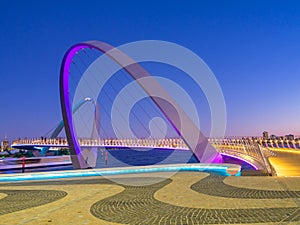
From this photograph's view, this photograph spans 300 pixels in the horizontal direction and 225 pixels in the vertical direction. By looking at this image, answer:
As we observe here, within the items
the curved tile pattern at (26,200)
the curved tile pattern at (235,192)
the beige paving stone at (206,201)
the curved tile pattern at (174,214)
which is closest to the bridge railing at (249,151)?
the curved tile pattern at (235,192)

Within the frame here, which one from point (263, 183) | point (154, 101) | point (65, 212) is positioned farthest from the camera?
point (154, 101)

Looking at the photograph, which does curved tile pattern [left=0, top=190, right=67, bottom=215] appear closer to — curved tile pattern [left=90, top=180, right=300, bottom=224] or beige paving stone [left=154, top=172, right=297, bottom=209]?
curved tile pattern [left=90, top=180, right=300, bottom=224]

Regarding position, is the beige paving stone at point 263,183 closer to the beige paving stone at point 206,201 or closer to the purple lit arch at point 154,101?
the beige paving stone at point 206,201

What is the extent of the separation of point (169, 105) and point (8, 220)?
1820 cm

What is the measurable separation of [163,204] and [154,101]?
56.3ft

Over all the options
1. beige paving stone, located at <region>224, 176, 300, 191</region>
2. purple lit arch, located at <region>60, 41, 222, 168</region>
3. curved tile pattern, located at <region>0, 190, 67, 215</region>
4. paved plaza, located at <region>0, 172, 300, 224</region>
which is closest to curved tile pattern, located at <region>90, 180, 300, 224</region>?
paved plaza, located at <region>0, 172, 300, 224</region>

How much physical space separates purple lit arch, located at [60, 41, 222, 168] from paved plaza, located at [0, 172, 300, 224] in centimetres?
1305

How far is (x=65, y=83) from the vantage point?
89.5ft

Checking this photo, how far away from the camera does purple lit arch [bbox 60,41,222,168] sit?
68.4 feet

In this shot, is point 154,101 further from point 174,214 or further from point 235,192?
point 174,214

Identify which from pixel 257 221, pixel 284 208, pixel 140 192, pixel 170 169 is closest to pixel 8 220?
pixel 140 192

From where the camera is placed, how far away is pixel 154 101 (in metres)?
22.3

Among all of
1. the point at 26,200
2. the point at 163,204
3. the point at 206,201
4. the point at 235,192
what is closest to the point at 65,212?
the point at 163,204

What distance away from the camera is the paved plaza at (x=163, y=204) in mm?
4324
